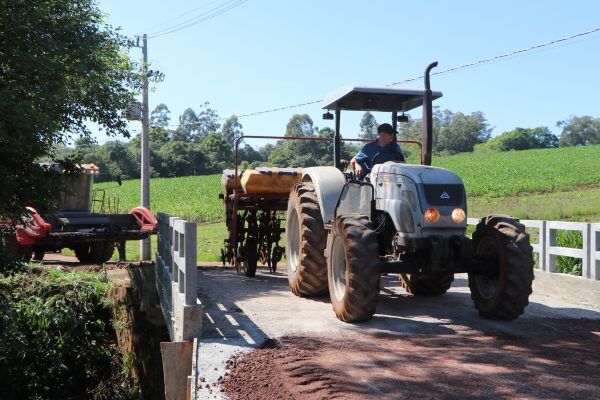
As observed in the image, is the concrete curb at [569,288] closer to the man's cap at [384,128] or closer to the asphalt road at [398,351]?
the asphalt road at [398,351]

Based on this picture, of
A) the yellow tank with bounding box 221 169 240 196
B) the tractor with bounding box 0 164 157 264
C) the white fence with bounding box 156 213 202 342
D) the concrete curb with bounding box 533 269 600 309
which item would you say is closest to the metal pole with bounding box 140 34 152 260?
the tractor with bounding box 0 164 157 264

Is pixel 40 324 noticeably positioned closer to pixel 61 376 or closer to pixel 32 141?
pixel 61 376

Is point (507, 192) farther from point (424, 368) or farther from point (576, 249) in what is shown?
point (424, 368)

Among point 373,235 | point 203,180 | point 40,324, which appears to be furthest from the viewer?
point 203,180

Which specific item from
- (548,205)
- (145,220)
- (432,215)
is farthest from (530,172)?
(432,215)

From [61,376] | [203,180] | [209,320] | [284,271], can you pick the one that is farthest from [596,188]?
[203,180]

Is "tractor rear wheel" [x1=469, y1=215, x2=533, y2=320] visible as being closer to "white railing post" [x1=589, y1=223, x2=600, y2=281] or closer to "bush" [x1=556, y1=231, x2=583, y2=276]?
"white railing post" [x1=589, y1=223, x2=600, y2=281]

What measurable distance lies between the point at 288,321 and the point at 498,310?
217cm

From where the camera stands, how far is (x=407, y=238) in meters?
6.71

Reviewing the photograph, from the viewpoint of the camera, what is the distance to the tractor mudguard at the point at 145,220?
54.7 feet

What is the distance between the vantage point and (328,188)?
800cm

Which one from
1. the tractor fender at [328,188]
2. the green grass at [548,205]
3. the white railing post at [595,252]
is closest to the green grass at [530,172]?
the green grass at [548,205]

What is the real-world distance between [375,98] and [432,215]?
243cm

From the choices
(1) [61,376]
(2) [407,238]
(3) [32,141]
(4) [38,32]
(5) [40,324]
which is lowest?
(1) [61,376]
